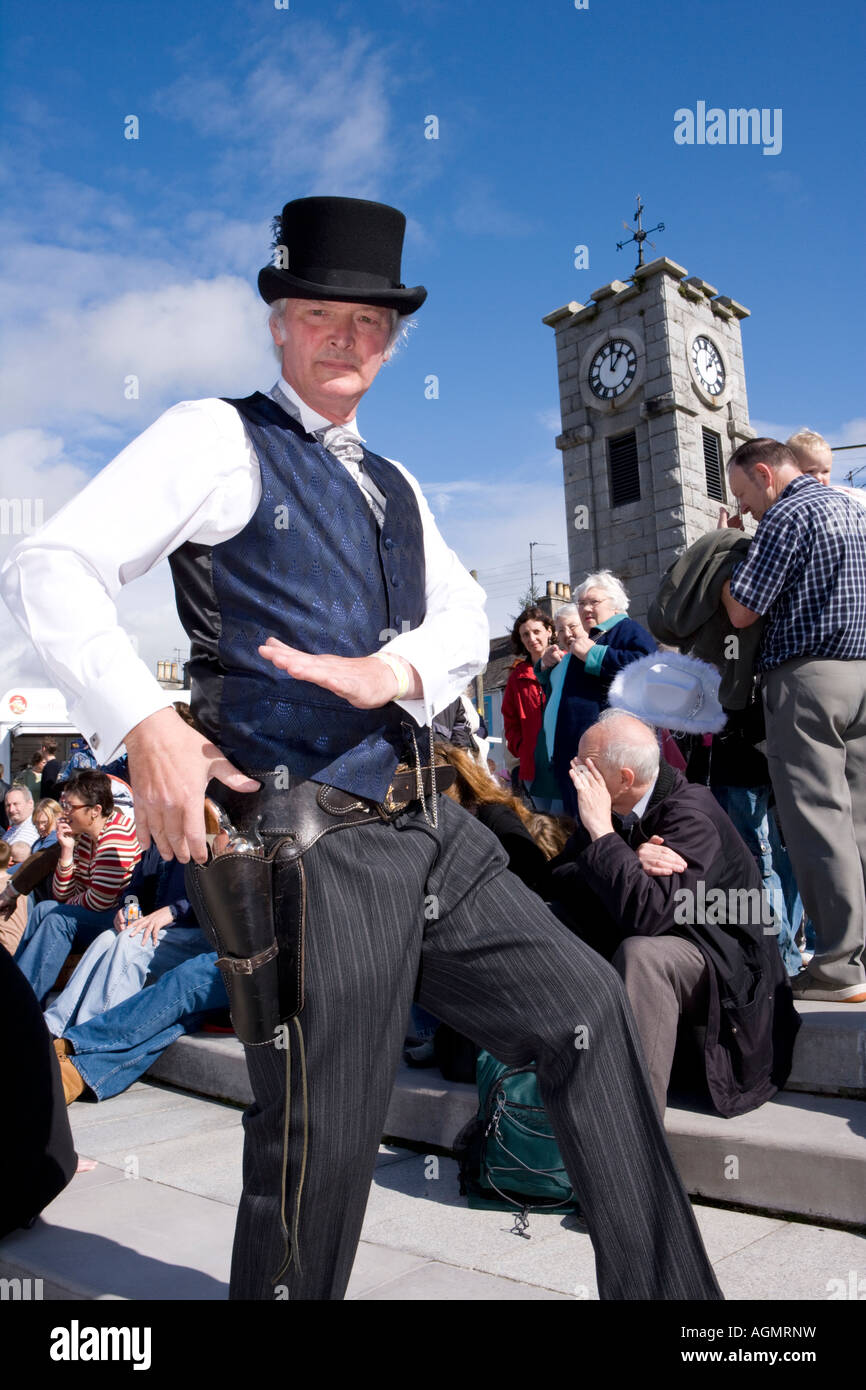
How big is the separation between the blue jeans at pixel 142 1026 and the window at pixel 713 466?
1869 cm

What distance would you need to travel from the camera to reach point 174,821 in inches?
56.6

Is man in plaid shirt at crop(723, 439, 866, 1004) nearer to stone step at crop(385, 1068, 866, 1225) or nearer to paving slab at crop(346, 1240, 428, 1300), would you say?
stone step at crop(385, 1068, 866, 1225)

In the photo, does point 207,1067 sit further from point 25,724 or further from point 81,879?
point 25,724

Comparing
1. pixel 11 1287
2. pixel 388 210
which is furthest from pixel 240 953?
pixel 11 1287

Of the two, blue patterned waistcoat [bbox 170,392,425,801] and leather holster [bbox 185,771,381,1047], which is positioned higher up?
blue patterned waistcoat [bbox 170,392,425,801]

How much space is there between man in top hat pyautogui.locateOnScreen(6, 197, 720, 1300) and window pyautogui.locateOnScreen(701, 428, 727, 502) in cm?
2060

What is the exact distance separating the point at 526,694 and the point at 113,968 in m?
3.11

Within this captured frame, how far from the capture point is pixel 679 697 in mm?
4379

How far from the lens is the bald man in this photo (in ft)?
10.0

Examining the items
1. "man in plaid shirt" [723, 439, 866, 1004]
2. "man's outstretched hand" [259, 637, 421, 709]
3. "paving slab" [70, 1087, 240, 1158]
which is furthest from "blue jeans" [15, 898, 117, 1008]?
"man's outstretched hand" [259, 637, 421, 709]

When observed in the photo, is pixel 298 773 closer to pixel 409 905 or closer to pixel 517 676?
pixel 409 905

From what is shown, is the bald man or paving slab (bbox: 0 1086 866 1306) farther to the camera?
the bald man

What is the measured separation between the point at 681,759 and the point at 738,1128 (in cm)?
235

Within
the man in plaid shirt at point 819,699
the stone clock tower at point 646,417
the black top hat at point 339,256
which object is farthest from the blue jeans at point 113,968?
the stone clock tower at point 646,417
